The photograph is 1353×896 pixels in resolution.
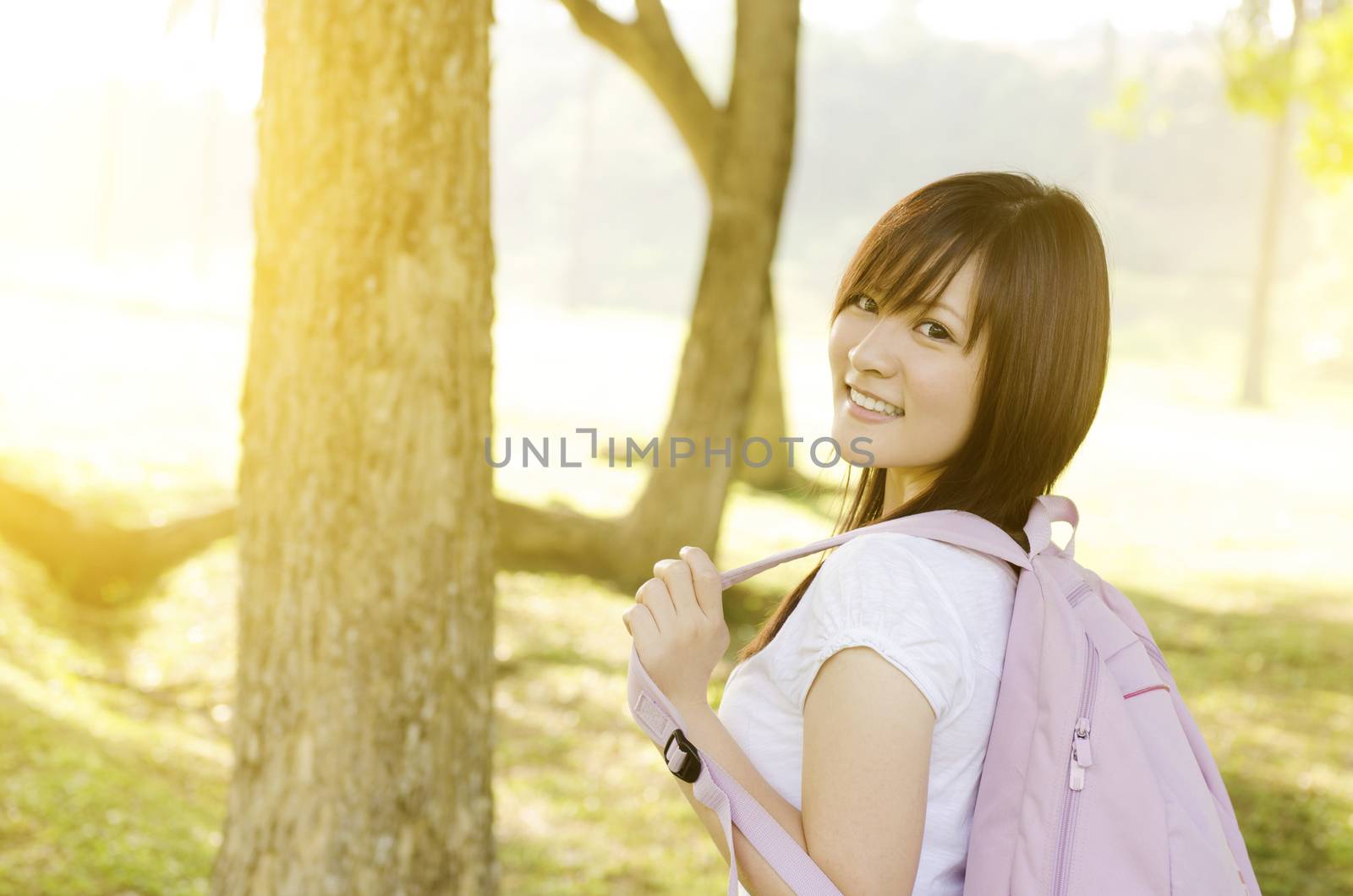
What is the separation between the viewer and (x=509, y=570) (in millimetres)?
8000

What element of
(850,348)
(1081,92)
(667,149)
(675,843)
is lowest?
(675,843)

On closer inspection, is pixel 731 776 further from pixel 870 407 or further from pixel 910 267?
pixel 910 267

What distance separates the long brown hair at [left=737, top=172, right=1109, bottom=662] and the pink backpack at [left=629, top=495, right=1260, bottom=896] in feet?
0.35

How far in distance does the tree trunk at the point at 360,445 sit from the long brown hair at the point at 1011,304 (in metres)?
1.41

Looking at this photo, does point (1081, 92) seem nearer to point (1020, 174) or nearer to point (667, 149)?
point (667, 149)

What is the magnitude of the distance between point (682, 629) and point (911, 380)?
0.38m

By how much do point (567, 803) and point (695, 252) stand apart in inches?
2003

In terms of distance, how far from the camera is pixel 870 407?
4.94 ft

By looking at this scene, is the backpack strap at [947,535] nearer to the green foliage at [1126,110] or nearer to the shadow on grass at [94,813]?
the shadow on grass at [94,813]

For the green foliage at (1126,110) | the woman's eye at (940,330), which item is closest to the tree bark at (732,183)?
the woman's eye at (940,330)

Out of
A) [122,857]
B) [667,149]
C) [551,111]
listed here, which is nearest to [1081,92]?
[667,149]

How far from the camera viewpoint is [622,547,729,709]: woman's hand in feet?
4.52

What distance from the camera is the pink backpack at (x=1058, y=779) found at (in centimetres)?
129

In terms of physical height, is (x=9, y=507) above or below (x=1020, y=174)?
below
